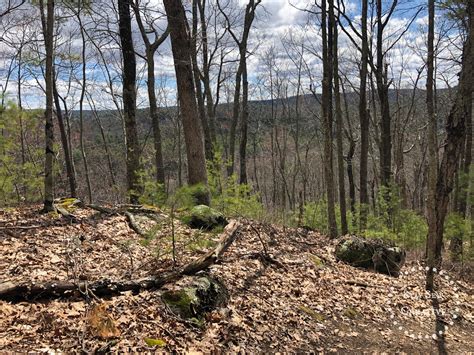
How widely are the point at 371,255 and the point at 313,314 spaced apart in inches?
135

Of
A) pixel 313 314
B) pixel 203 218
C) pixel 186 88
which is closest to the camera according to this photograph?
pixel 313 314

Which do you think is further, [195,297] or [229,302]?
[229,302]

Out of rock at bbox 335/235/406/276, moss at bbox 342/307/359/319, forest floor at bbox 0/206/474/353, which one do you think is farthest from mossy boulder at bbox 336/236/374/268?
moss at bbox 342/307/359/319

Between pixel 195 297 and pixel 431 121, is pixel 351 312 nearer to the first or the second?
pixel 195 297

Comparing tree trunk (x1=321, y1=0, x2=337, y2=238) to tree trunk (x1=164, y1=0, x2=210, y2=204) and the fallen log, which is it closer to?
tree trunk (x1=164, y1=0, x2=210, y2=204)

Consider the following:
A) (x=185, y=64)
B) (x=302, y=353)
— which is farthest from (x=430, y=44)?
Result: (x=302, y=353)

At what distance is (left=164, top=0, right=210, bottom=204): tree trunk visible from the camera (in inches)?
317

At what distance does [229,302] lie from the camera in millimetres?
4945

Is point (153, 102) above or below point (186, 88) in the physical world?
above

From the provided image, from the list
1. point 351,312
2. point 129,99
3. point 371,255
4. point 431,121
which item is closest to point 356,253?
point 371,255

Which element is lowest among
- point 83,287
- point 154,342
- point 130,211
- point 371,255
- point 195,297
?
point 371,255

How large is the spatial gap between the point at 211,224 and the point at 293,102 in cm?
2629

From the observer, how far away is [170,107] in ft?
96.6

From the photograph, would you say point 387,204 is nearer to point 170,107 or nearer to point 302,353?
point 302,353
